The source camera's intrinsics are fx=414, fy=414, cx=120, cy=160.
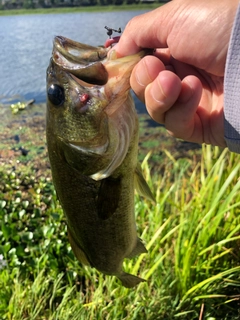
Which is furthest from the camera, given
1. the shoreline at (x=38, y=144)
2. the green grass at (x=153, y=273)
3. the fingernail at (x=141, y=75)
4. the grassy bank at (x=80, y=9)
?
the grassy bank at (x=80, y=9)

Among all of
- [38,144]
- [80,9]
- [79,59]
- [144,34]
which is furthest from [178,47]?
[80,9]

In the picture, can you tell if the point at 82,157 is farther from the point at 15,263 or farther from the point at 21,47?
the point at 21,47

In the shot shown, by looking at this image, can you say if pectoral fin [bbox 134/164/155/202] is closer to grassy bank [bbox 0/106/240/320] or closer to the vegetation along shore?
grassy bank [bbox 0/106/240/320]

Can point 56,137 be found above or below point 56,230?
above

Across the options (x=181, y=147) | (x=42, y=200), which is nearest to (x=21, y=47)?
(x=181, y=147)

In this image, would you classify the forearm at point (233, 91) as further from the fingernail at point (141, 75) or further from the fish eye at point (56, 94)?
the fish eye at point (56, 94)

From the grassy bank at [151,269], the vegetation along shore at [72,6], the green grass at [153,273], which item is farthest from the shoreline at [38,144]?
the vegetation along shore at [72,6]

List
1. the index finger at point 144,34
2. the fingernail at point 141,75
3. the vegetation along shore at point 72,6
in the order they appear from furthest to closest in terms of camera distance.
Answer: the vegetation along shore at point 72,6, the index finger at point 144,34, the fingernail at point 141,75
